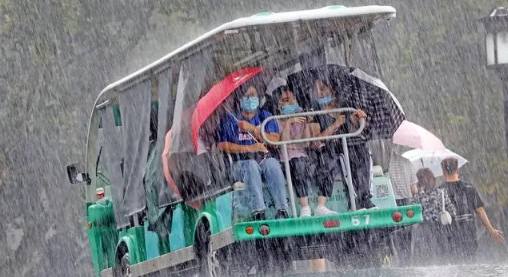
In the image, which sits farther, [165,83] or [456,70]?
[456,70]

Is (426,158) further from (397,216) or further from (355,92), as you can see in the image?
(397,216)

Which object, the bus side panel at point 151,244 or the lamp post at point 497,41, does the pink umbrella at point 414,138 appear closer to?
the lamp post at point 497,41

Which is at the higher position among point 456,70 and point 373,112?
point 456,70

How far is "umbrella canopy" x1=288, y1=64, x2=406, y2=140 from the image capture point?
15133 millimetres

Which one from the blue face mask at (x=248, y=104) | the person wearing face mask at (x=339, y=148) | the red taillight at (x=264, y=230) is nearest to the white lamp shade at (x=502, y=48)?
the person wearing face mask at (x=339, y=148)

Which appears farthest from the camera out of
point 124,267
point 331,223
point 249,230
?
point 124,267

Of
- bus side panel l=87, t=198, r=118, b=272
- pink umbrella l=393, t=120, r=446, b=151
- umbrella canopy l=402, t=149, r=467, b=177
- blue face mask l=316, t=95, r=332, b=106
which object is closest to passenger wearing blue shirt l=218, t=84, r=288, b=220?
A: blue face mask l=316, t=95, r=332, b=106

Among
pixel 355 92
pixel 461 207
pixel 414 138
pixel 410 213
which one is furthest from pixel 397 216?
pixel 414 138

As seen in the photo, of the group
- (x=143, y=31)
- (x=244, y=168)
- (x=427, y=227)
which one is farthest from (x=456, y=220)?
(x=143, y=31)

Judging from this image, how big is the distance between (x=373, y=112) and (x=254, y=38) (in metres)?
1.25

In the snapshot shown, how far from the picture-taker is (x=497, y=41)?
2155 centimetres

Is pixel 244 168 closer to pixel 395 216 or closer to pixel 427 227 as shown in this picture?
pixel 395 216

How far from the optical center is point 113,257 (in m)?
18.4

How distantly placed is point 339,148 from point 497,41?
23.2 ft
